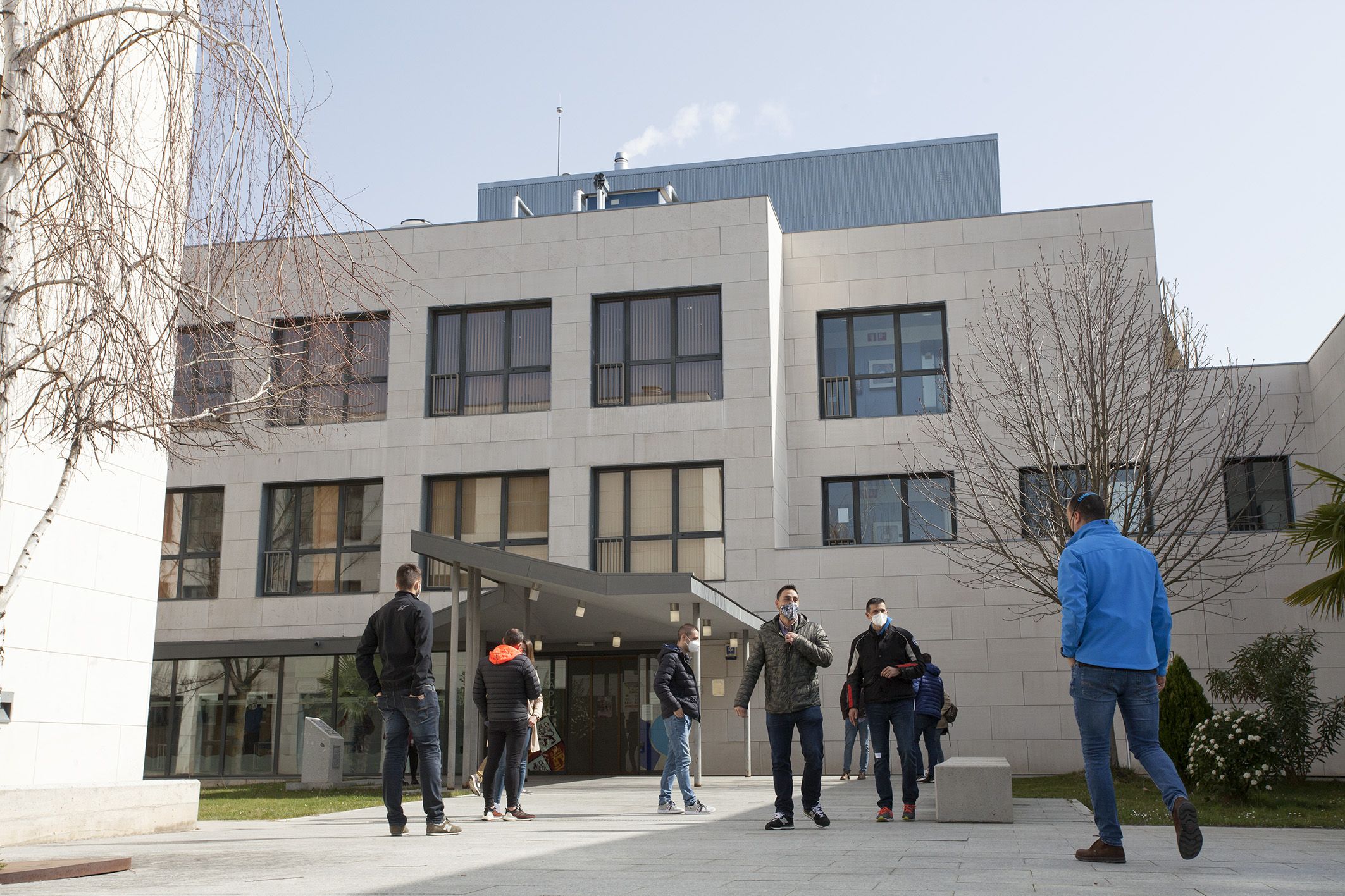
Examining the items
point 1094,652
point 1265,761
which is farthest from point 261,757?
point 1094,652

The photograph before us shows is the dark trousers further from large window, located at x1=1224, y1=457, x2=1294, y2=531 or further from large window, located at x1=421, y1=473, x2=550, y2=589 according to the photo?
large window, located at x1=1224, y1=457, x2=1294, y2=531

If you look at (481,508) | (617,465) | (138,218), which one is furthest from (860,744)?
(138,218)

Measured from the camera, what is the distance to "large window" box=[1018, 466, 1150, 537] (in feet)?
54.9

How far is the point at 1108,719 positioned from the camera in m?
6.42

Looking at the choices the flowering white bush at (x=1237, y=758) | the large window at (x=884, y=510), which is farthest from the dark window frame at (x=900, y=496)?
the flowering white bush at (x=1237, y=758)

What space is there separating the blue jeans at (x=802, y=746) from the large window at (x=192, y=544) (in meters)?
16.6

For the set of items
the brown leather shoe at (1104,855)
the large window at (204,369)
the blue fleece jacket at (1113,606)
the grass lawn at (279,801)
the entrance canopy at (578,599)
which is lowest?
the grass lawn at (279,801)

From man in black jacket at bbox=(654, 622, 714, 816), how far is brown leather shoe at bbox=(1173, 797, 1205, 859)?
17.7 ft

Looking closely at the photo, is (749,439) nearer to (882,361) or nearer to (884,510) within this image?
(884,510)

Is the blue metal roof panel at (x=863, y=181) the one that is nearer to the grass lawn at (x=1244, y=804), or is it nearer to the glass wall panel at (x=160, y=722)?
the glass wall panel at (x=160, y=722)

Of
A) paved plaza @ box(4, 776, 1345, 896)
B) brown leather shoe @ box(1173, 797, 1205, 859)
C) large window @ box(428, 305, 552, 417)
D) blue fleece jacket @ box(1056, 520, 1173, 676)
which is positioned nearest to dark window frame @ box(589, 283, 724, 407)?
large window @ box(428, 305, 552, 417)

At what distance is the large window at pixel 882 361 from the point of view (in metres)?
22.1

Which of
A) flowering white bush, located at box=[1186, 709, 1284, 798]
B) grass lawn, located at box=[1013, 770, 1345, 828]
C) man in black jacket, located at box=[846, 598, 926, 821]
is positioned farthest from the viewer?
flowering white bush, located at box=[1186, 709, 1284, 798]

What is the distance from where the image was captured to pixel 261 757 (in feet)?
73.3
